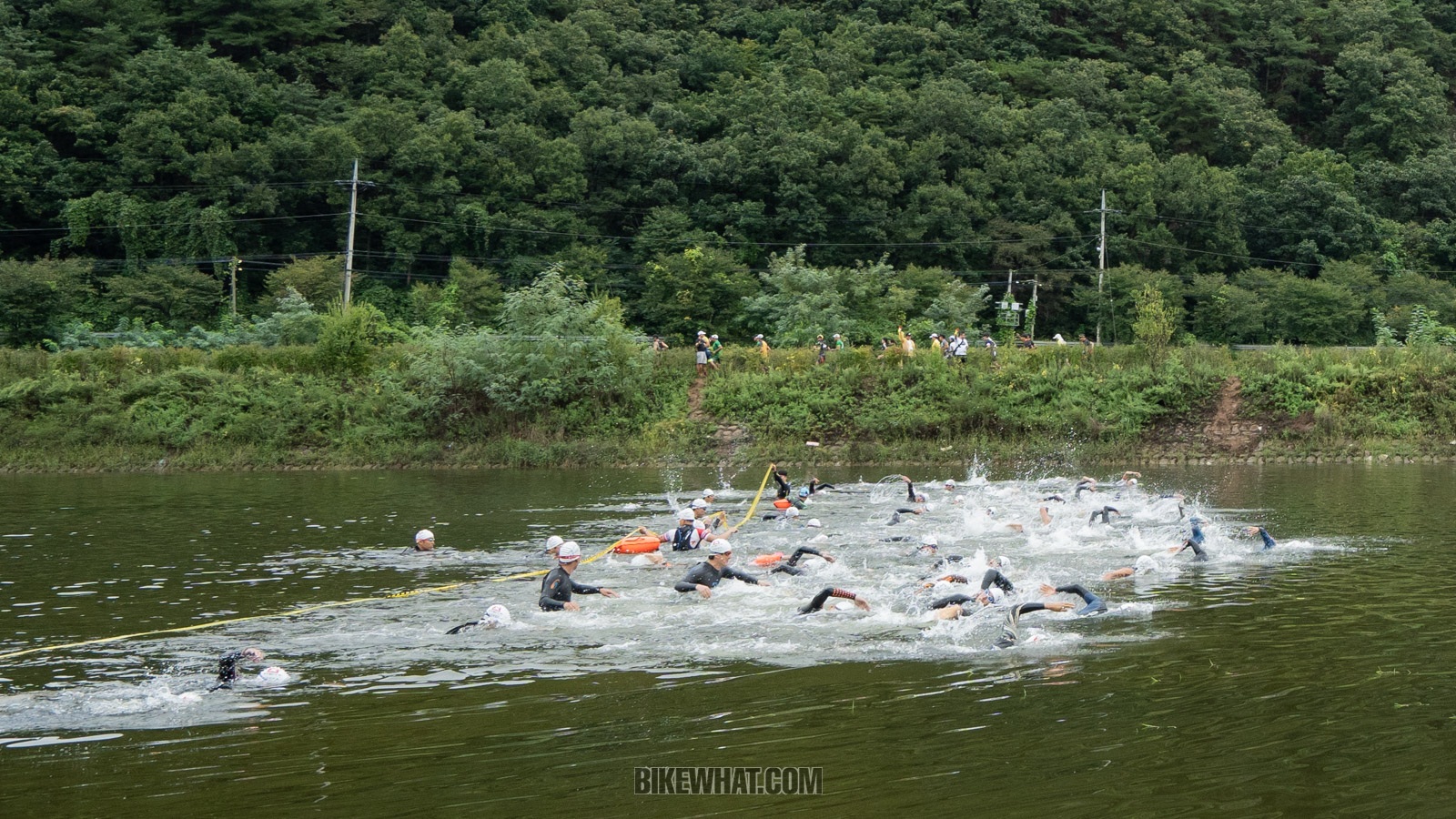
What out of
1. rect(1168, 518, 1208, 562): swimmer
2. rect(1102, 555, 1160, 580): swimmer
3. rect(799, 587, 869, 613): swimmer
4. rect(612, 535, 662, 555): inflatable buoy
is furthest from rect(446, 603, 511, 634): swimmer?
rect(1168, 518, 1208, 562): swimmer

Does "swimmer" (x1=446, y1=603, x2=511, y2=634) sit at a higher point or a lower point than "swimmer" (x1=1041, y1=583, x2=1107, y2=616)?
lower

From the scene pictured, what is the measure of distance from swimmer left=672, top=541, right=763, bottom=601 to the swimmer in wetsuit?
704 mm

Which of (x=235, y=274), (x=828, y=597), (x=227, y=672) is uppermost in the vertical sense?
(x=235, y=274)

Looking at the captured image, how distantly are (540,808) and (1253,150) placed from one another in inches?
3466

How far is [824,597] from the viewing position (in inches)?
682

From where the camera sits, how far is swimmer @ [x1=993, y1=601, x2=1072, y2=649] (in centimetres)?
1567

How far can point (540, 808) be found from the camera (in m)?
10.5

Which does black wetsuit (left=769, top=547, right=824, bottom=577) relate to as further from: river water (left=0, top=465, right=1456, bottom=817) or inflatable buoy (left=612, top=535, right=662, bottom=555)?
inflatable buoy (left=612, top=535, right=662, bottom=555)

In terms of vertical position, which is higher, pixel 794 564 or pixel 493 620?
pixel 794 564

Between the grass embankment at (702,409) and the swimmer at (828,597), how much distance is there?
1056 inches

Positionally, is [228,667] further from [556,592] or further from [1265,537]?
[1265,537]

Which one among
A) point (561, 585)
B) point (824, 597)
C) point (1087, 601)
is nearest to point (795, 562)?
point (824, 597)

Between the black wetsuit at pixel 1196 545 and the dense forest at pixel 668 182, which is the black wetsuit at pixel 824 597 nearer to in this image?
the black wetsuit at pixel 1196 545

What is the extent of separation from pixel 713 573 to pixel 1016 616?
15.2 feet
